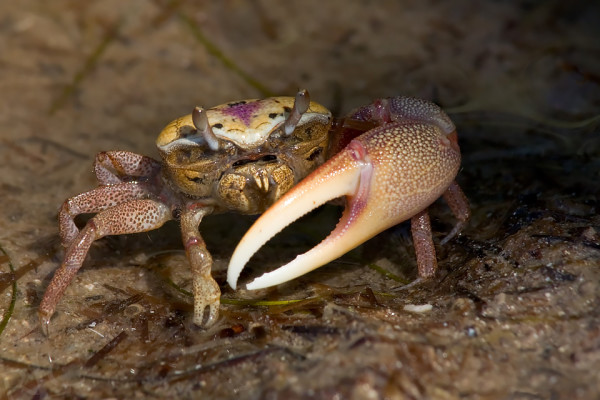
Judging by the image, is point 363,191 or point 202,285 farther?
point 202,285

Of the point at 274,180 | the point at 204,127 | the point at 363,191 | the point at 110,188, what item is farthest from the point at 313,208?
the point at 110,188

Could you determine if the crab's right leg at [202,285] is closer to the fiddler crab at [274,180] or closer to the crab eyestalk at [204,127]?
the fiddler crab at [274,180]

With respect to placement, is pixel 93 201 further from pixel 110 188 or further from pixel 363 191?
pixel 363 191

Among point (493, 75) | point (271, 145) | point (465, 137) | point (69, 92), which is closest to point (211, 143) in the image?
point (271, 145)

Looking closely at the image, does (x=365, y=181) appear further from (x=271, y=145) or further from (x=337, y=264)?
(x=337, y=264)

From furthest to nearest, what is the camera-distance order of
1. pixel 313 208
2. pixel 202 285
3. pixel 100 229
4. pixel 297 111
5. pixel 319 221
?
1. pixel 319 221
2. pixel 100 229
3. pixel 297 111
4. pixel 202 285
5. pixel 313 208

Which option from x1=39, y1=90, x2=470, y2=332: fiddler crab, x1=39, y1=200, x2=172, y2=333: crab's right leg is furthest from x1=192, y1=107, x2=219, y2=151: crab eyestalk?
x1=39, y1=200, x2=172, y2=333: crab's right leg
